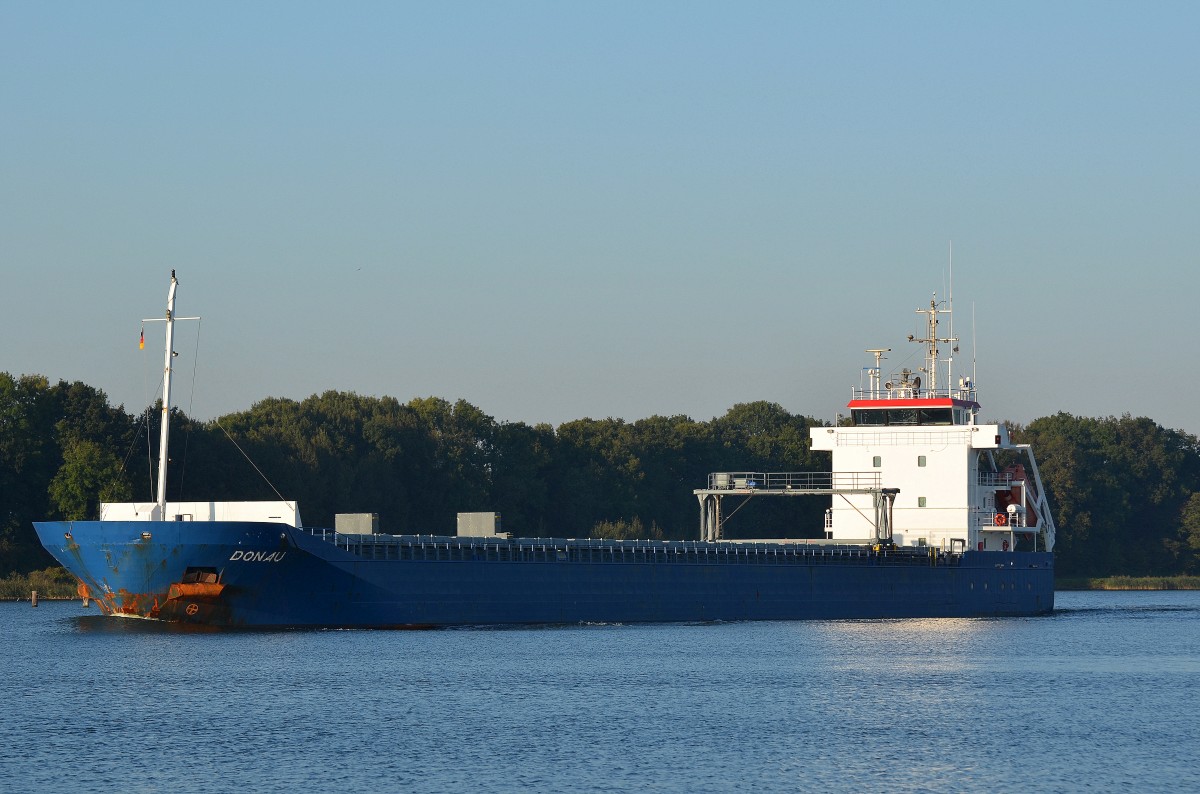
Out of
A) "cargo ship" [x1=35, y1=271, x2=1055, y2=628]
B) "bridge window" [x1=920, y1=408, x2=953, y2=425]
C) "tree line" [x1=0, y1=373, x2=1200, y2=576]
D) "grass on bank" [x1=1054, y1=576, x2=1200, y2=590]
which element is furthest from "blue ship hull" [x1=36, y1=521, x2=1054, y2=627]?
"grass on bank" [x1=1054, y1=576, x2=1200, y2=590]

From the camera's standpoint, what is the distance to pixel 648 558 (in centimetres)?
5616

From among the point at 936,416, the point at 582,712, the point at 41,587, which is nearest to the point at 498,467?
the point at 41,587

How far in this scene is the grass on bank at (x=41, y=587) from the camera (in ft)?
243

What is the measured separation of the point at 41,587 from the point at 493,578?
31.4m

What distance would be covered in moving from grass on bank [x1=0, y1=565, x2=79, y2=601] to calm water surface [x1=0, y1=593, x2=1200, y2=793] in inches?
938

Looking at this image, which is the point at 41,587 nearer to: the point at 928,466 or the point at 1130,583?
the point at 928,466

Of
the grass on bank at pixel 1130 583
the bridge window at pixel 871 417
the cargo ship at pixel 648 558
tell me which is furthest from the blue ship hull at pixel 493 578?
the grass on bank at pixel 1130 583

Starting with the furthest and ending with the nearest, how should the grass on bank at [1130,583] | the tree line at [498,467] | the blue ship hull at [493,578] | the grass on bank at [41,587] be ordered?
the grass on bank at [1130,583] → the tree line at [498,467] → the grass on bank at [41,587] → the blue ship hull at [493,578]

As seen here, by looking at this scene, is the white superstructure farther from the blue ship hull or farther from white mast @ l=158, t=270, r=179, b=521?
white mast @ l=158, t=270, r=179, b=521

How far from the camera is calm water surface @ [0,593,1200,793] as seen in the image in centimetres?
2738

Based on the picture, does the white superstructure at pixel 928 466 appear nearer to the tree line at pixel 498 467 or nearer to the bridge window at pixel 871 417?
the bridge window at pixel 871 417

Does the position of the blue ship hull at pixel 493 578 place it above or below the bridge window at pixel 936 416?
below

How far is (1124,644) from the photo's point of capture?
5250cm

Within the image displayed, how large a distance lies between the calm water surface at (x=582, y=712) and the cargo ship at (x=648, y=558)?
4.32 ft
